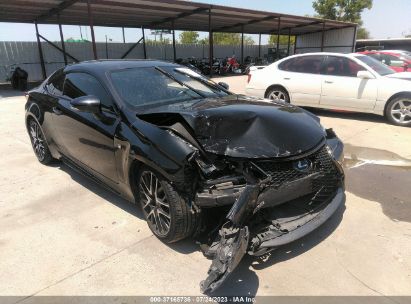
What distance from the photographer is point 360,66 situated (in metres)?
7.63

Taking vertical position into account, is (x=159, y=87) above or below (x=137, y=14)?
below

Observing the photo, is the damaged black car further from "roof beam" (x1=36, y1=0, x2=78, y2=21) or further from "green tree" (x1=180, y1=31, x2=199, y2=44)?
"green tree" (x1=180, y1=31, x2=199, y2=44)

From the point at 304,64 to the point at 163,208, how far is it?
6.61m

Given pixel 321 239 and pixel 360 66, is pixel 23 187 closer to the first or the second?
pixel 321 239

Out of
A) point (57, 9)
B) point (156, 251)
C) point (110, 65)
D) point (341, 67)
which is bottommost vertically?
point (156, 251)

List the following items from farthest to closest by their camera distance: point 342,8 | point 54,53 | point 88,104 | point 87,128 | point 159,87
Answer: point 342,8 < point 54,53 < point 159,87 < point 87,128 < point 88,104

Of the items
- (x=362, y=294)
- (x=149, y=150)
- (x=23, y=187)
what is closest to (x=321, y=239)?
(x=362, y=294)

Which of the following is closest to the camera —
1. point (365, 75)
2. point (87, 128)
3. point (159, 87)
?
point (87, 128)

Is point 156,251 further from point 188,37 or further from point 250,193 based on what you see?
point 188,37

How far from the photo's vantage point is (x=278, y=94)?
880 centimetres

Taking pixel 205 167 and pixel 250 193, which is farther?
pixel 205 167

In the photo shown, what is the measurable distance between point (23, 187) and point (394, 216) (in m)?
4.58

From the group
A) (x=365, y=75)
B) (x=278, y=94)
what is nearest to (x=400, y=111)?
(x=365, y=75)

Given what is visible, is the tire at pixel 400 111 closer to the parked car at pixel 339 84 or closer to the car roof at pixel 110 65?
the parked car at pixel 339 84
